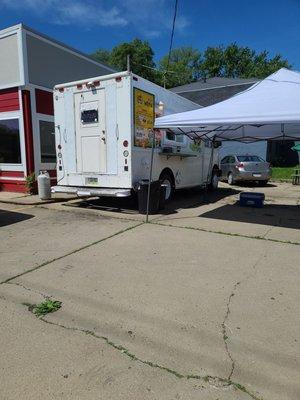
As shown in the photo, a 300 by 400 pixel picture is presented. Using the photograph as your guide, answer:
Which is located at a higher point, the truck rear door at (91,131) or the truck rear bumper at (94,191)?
the truck rear door at (91,131)

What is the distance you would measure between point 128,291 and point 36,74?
31.5 feet

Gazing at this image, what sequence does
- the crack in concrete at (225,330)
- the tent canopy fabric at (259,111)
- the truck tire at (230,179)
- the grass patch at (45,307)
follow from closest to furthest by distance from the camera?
the crack in concrete at (225,330)
the grass patch at (45,307)
the tent canopy fabric at (259,111)
the truck tire at (230,179)

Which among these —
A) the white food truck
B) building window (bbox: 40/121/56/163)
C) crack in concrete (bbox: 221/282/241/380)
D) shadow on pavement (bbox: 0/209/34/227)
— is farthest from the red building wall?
crack in concrete (bbox: 221/282/241/380)

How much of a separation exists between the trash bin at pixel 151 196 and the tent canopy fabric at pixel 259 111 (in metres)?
1.44

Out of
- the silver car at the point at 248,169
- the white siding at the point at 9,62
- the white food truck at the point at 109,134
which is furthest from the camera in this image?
the silver car at the point at 248,169

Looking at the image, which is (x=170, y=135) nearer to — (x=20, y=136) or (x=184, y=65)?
(x=20, y=136)

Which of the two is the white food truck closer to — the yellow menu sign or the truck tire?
the yellow menu sign

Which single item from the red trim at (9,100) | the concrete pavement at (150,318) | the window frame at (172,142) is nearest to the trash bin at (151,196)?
the window frame at (172,142)

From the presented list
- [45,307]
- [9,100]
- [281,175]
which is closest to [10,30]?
[9,100]

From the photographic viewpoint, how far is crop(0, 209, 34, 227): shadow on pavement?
788 centimetres

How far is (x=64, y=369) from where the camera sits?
2805 mm

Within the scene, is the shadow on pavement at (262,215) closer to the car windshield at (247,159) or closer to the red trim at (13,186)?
the red trim at (13,186)

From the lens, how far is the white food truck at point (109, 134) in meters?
8.59

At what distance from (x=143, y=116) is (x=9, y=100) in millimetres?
5412
